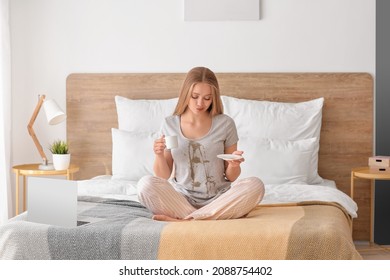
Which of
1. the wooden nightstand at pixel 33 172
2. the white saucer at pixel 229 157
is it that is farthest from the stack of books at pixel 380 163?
the wooden nightstand at pixel 33 172

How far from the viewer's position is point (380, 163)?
4195 mm

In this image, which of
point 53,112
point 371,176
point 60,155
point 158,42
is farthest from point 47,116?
point 371,176

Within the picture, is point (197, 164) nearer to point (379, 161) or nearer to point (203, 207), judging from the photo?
point (203, 207)

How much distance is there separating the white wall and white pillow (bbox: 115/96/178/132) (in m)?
0.27

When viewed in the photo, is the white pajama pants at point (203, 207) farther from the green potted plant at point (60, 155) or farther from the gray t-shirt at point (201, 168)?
the green potted plant at point (60, 155)

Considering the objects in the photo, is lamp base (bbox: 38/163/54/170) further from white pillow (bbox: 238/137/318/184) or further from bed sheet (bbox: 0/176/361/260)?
bed sheet (bbox: 0/176/361/260)

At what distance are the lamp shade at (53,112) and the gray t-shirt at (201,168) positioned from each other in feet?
4.62

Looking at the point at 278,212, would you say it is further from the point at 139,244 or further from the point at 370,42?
the point at 370,42

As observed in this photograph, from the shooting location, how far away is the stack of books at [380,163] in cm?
417

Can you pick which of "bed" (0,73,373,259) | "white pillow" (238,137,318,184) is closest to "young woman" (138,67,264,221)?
"bed" (0,73,373,259)

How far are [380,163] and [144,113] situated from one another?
1.48m

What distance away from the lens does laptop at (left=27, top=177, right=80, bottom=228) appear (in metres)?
2.78
